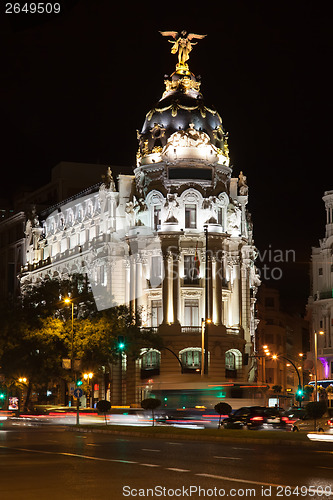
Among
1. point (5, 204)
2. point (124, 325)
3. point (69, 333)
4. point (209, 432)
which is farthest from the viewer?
point (5, 204)

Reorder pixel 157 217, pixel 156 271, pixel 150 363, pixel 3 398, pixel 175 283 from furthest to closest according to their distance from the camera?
pixel 3 398
pixel 157 217
pixel 156 271
pixel 150 363
pixel 175 283

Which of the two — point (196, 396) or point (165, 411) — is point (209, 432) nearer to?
point (165, 411)

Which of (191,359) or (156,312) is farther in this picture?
(156,312)

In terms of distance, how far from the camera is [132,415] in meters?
57.5

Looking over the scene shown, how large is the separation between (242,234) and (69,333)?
28.2 metres

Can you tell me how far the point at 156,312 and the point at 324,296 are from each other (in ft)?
56.7

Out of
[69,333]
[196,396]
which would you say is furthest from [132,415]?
[69,333]

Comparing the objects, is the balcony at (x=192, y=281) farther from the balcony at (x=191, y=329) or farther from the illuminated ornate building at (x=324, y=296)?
the illuminated ornate building at (x=324, y=296)

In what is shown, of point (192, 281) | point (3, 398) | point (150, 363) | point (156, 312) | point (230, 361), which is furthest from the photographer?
point (3, 398)

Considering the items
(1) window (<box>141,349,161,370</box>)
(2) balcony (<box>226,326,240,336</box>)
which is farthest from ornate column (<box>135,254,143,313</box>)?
(2) balcony (<box>226,326,240,336</box>)

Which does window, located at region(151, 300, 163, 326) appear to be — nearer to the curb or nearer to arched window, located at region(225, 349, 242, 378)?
arched window, located at region(225, 349, 242, 378)

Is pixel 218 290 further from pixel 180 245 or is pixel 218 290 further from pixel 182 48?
pixel 182 48

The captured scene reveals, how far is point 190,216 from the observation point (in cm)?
8912

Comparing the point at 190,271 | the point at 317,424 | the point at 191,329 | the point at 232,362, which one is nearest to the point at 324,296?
the point at 232,362
